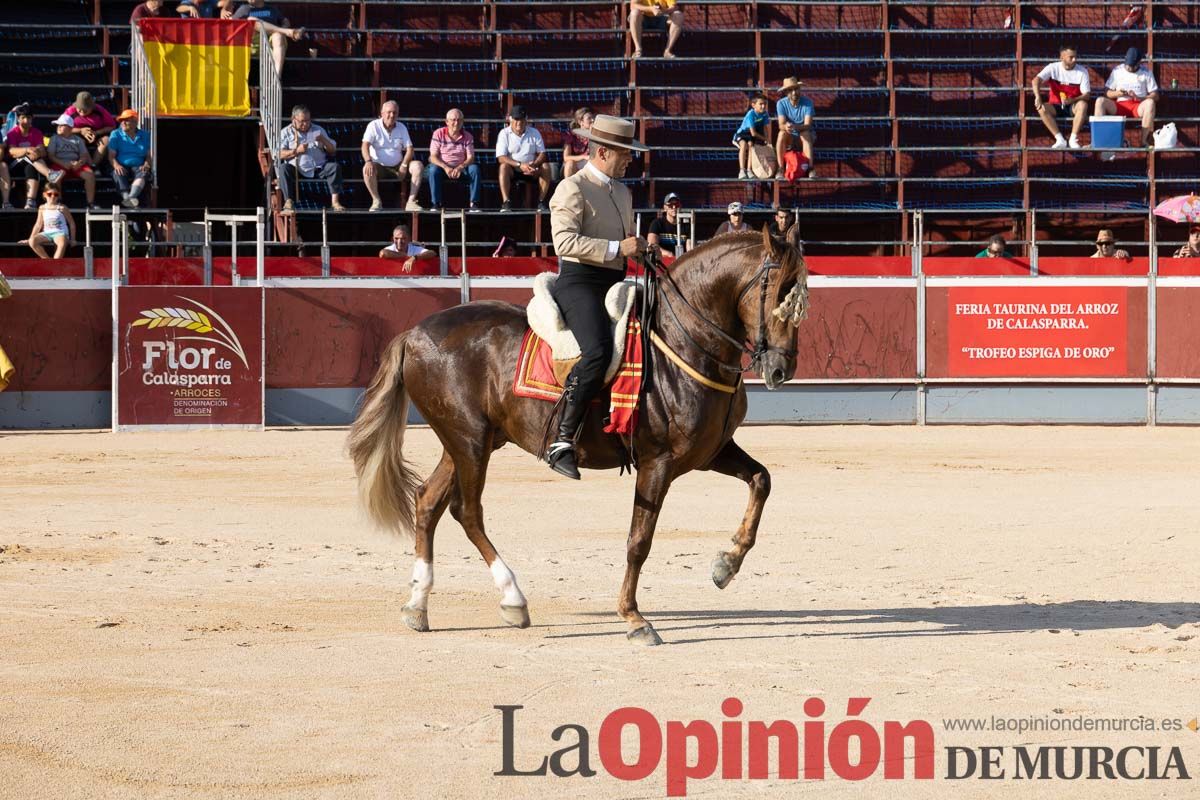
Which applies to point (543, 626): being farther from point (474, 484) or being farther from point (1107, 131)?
point (1107, 131)

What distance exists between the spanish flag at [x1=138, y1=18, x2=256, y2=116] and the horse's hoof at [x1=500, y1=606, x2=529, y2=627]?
16055 millimetres

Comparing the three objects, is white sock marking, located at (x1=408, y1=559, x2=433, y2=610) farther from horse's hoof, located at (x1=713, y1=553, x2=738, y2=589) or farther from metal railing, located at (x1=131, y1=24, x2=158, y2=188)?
metal railing, located at (x1=131, y1=24, x2=158, y2=188)

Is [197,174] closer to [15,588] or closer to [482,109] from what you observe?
[482,109]

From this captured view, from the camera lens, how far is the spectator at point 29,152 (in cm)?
2084

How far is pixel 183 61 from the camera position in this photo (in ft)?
74.0

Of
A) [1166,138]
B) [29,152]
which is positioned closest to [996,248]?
[1166,138]

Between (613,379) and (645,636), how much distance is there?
119 cm

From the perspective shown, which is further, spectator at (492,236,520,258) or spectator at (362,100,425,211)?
spectator at (362,100,425,211)

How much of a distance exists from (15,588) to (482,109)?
1677cm

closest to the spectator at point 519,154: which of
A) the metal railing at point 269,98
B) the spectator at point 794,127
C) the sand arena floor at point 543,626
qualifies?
the metal railing at point 269,98

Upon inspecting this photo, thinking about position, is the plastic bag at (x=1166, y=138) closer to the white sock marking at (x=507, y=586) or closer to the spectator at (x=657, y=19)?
the spectator at (x=657, y=19)

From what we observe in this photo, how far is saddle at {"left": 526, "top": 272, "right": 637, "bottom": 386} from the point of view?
786 centimetres

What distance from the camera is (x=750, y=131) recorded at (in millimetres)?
→ 22891

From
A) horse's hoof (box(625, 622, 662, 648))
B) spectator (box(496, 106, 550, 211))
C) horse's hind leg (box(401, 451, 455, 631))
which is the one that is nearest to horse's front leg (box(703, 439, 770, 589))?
horse's hoof (box(625, 622, 662, 648))
